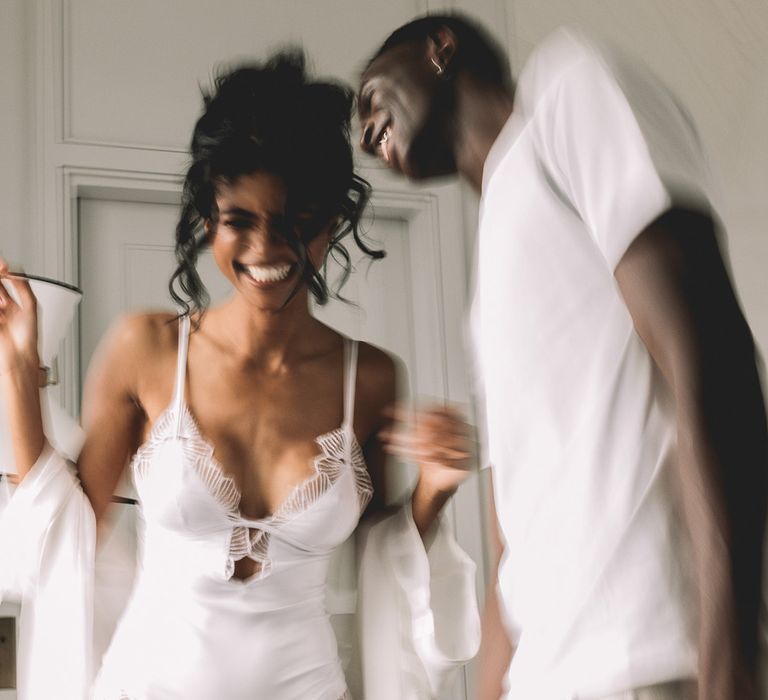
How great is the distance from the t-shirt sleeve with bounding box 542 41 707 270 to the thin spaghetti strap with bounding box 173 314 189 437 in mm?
1015

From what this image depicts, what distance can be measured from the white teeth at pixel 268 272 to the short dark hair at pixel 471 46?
71cm

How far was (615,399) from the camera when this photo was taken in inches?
23.7

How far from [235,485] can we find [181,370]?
204 millimetres

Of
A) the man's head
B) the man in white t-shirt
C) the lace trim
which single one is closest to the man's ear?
the man's head

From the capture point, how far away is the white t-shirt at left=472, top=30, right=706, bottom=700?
572 millimetres

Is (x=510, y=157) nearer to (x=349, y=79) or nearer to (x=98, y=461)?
(x=98, y=461)

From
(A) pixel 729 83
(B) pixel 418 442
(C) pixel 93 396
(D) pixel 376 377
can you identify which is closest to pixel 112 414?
(C) pixel 93 396

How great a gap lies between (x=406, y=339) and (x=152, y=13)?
3.55 ft

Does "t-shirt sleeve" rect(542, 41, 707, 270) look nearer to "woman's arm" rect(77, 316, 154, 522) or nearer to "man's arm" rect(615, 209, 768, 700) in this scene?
"man's arm" rect(615, 209, 768, 700)

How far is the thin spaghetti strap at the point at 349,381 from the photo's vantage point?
1594mm

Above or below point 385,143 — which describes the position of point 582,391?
below

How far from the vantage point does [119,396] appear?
1.57 metres

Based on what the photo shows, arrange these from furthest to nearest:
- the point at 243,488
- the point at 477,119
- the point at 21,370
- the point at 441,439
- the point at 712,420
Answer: the point at 243,488, the point at 21,370, the point at 441,439, the point at 477,119, the point at 712,420

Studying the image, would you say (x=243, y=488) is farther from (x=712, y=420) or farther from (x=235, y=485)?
(x=712, y=420)
